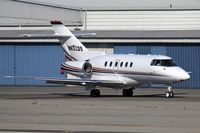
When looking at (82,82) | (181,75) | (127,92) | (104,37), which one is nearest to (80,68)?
(82,82)

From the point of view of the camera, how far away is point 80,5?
6875 cm

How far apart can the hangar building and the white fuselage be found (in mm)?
12322

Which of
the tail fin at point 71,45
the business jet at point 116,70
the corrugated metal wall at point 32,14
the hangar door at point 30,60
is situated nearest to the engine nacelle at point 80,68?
the business jet at point 116,70

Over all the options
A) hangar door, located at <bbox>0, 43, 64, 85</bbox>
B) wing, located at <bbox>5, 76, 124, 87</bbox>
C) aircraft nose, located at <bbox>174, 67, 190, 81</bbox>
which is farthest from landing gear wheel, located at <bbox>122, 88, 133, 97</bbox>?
hangar door, located at <bbox>0, 43, 64, 85</bbox>

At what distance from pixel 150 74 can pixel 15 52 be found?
20186mm

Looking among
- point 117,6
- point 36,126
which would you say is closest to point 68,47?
point 36,126

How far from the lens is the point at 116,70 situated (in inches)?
1486

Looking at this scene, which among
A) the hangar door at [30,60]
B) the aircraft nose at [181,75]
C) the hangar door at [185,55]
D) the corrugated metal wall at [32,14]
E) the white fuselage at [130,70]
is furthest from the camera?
the corrugated metal wall at [32,14]

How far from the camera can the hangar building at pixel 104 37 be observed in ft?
164

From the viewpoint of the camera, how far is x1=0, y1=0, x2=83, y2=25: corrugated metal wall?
200ft

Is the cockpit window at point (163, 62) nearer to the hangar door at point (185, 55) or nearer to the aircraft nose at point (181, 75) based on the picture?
the aircraft nose at point (181, 75)

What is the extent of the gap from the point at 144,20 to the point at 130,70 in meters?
24.0

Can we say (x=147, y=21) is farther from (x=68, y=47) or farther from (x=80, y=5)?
(x=68, y=47)

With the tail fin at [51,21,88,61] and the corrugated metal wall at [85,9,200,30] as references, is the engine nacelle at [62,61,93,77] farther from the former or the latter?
the corrugated metal wall at [85,9,200,30]
